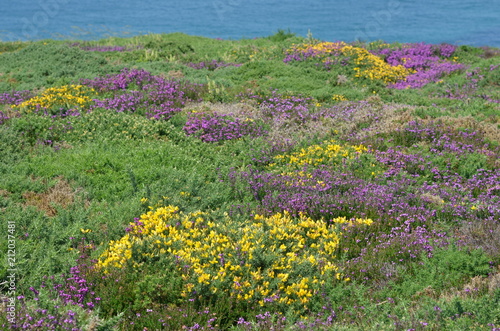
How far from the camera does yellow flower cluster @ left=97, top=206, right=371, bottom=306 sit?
19.0 feet

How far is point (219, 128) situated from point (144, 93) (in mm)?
3871

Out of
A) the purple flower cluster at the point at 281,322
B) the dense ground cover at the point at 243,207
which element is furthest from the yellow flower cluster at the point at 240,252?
the purple flower cluster at the point at 281,322

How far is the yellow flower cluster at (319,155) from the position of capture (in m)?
10.1

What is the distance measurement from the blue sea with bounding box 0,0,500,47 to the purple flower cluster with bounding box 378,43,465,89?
1161 cm

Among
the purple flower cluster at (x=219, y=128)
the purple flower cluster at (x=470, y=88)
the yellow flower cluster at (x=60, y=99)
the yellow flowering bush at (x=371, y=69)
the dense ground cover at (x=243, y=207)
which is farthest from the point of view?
the yellow flowering bush at (x=371, y=69)

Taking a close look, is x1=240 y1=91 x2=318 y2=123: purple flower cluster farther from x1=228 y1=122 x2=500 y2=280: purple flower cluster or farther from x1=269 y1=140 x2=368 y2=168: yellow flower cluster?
x1=228 y1=122 x2=500 y2=280: purple flower cluster

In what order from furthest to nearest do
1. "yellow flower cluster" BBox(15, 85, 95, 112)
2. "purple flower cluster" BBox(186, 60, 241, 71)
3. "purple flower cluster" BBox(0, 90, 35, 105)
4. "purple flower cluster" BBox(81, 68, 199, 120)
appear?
1. "purple flower cluster" BBox(186, 60, 241, 71)
2. "purple flower cluster" BBox(0, 90, 35, 105)
3. "purple flower cluster" BBox(81, 68, 199, 120)
4. "yellow flower cluster" BBox(15, 85, 95, 112)

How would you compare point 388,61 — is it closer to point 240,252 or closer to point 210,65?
point 210,65

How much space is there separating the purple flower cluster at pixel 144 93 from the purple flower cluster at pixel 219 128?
120 cm

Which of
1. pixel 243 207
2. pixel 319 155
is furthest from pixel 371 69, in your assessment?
pixel 243 207

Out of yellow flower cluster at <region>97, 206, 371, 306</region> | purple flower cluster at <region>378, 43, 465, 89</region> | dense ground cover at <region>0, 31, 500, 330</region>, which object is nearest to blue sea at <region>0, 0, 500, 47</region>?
purple flower cluster at <region>378, 43, 465, 89</region>

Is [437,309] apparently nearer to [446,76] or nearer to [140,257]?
[140,257]

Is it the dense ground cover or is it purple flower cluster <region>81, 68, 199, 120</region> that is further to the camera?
purple flower cluster <region>81, 68, 199, 120</region>

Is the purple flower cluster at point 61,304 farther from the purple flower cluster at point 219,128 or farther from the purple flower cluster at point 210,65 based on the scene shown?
the purple flower cluster at point 210,65
